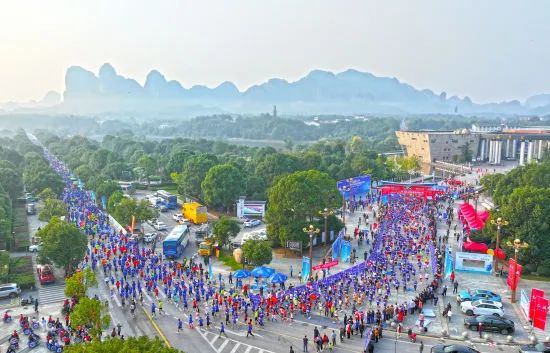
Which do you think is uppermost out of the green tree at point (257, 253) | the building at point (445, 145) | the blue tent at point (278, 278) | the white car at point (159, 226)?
the building at point (445, 145)

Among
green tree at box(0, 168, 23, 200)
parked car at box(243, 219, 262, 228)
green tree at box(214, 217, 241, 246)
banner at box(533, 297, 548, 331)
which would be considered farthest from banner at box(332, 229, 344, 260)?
green tree at box(0, 168, 23, 200)

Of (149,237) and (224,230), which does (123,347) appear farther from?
(149,237)

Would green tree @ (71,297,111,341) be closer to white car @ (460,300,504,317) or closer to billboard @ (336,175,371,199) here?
white car @ (460,300,504,317)

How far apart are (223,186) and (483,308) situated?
29493 millimetres

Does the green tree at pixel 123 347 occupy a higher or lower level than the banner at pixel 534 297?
higher

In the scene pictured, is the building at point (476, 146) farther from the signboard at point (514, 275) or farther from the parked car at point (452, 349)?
the parked car at point (452, 349)

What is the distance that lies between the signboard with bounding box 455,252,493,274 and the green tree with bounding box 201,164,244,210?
23761mm

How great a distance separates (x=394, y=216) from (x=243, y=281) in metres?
19.3

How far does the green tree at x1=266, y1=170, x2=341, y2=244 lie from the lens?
35.6m

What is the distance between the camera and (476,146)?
97.4m

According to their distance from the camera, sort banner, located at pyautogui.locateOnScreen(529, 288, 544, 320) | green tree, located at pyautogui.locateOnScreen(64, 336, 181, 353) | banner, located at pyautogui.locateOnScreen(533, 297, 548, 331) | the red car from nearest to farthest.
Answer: green tree, located at pyautogui.locateOnScreen(64, 336, 181, 353), banner, located at pyautogui.locateOnScreen(533, 297, 548, 331), banner, located at pyautogui.locateOnScreen(529, 288, 544, 320), the red car

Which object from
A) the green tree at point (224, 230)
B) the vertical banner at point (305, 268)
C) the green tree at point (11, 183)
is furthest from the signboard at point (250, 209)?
the green tree at point (11, 183)

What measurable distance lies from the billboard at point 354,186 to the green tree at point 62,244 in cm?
2974

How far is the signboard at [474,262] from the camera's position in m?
31.6
